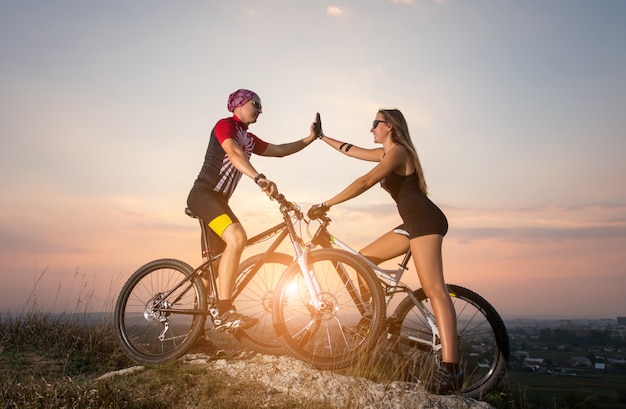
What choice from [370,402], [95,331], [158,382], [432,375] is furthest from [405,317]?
[95,331]

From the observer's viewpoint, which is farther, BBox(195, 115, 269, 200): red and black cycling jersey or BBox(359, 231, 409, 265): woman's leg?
BBox(195, 115, 269, 200): red and black cycling jersey

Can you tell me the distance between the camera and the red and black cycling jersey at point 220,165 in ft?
19.2

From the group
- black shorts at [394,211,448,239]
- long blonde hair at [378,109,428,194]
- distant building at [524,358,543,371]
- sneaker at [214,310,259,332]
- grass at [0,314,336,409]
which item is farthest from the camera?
distant building at [524,358,543,371]

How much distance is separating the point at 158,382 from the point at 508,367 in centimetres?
375

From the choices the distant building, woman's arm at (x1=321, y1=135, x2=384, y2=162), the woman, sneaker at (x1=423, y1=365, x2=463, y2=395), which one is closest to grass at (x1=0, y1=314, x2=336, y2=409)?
sneaker at (x1=423, y1=365, x2=463, y2=395)

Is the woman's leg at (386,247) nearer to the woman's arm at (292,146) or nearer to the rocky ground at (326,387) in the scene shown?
the rocky ground at (326,387)

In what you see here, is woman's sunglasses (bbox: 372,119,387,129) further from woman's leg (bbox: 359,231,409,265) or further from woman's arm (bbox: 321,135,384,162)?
woman's leg (bbox: 359,231,409,265)

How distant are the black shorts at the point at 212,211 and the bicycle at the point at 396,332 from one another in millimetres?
975

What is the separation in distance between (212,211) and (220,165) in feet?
1.87

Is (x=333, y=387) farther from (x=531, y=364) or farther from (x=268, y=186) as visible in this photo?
(x=531, y=364)

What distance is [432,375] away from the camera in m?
5.25

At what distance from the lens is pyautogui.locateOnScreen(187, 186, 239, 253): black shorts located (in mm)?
5660

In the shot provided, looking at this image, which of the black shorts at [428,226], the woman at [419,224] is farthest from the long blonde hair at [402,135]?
the black shorts at [428,226]

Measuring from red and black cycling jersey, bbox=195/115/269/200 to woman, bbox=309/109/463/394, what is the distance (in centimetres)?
122
